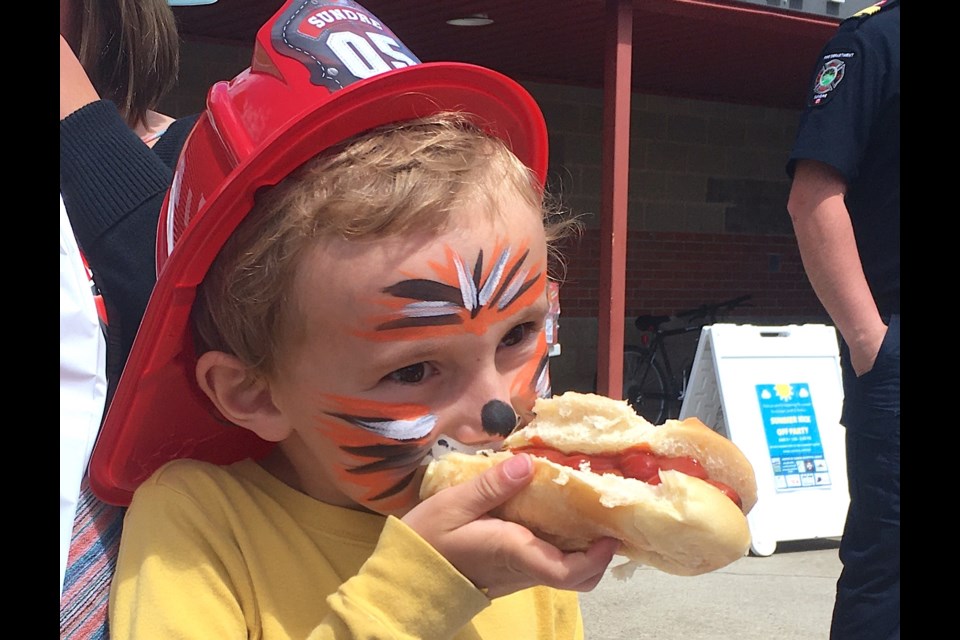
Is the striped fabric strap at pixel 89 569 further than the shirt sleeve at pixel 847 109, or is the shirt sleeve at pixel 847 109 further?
the shirt sleeve at pixel 847 109

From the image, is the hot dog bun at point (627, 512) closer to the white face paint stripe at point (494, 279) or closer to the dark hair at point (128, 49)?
the white face paint stripe at point (494, 279)

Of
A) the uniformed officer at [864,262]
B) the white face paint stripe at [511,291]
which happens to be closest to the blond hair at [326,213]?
the white face paint stripe at [511,291]

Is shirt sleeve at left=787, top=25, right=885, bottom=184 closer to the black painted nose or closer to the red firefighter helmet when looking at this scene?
the red firefighter helmet

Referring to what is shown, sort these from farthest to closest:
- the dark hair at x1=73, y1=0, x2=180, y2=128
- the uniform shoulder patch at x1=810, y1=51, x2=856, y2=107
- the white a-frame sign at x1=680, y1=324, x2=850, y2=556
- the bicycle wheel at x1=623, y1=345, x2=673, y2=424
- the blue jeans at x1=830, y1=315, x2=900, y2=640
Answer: the bicycle wheel at x1=623, y1=345, x2=673, y2=424 < the white a-frame sign at x1=680, y1=324, x2=850, y2=556 < the uniform shoulder patch at x1=810, y1=51, x2=856, y2=107 < the blue jeans at x1=830, y1=315, x2=900, y2=640 < the dark hair at x1=73, y1=0, x2=180, y2=128

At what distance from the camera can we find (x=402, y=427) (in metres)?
1.58

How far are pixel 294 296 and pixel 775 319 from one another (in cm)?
1311

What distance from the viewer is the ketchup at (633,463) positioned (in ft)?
5.68

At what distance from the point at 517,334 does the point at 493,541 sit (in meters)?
0.36

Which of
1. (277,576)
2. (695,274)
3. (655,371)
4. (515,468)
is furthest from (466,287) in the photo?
(695,274)

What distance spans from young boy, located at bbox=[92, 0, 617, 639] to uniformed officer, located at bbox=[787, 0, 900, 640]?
1925 millimetres

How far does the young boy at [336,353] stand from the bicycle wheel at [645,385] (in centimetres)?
1018

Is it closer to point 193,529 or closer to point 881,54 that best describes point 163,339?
point 193,529

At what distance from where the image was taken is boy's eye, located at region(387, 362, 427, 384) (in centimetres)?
157

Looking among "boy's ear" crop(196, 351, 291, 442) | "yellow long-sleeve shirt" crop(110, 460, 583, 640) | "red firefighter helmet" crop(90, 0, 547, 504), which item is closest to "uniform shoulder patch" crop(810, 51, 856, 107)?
"red firefighter helmet" crop(90, 0, 547, 504)
